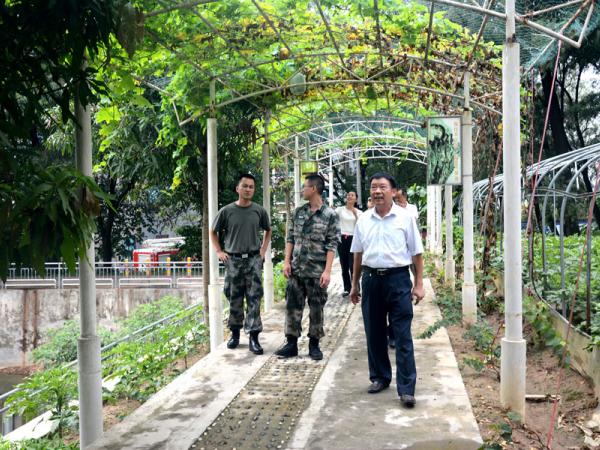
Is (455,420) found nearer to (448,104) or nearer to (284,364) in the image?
(284,364)

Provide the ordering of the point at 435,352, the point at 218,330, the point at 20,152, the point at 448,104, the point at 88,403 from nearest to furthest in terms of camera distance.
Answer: the point at 20,152 < the point at 88,403 < the point at 435,352 < the point at 218,330 < the point at 448,104

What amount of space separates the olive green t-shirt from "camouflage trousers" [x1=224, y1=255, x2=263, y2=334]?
0.44 feet

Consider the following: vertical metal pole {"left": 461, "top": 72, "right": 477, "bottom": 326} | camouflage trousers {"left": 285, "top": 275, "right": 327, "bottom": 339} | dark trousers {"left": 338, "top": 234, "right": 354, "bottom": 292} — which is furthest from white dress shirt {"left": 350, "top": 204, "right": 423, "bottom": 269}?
dark trousers {"left": 338, "top": 234, "right": 354, "bottom": 292}

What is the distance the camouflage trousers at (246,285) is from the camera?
6.98 m

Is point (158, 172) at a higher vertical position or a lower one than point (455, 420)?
higher

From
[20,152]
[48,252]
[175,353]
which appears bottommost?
[175,353]

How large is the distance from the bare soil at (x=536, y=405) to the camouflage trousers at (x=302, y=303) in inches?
62.5

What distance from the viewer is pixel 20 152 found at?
3250mm

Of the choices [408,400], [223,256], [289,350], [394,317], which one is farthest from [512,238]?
[223,256]

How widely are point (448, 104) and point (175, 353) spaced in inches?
244

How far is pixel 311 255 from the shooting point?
6.62 meters

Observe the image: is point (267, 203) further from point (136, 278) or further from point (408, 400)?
point (136, 278)

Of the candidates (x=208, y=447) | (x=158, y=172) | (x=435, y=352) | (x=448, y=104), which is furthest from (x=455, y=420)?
(x=158, y=172)

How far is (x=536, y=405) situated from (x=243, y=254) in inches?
130
